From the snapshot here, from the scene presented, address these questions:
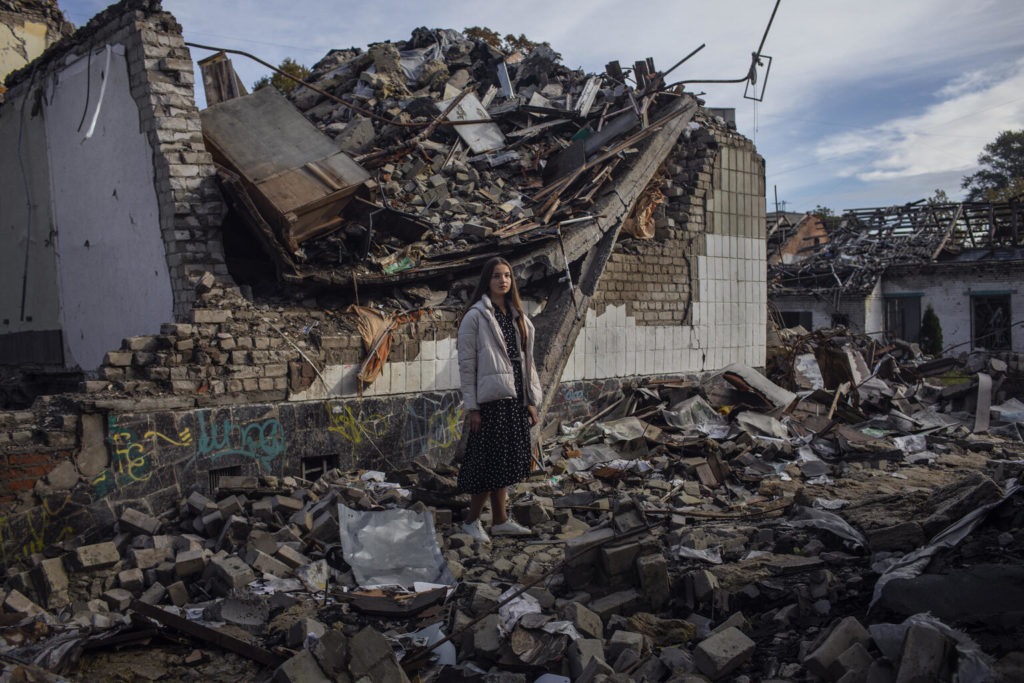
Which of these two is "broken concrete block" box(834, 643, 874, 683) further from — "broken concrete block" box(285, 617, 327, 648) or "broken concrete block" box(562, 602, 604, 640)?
"broken concrete block" box(285, 617, 327, 648)

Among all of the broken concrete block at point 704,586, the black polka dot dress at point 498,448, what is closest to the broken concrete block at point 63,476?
the black polka dot dress at point 498,448

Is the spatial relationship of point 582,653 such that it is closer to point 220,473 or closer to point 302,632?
point 302,632

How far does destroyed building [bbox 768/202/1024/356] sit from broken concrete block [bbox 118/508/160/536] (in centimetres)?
2019

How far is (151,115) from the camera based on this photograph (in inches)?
262

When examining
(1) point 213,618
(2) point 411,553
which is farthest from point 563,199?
(1) point 213,618

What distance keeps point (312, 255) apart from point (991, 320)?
22.5 m

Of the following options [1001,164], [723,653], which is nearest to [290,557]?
[723,653]

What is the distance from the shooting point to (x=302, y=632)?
3.76 m

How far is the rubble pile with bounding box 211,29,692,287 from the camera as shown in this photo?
7.48m

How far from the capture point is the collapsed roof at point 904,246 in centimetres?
2339

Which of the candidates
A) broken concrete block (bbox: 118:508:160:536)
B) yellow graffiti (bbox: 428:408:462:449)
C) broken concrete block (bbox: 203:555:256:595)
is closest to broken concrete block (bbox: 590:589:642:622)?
broken concrete block (bbox: 203:555:256:595)

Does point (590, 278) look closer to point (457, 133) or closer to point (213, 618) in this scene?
point (457, 133)

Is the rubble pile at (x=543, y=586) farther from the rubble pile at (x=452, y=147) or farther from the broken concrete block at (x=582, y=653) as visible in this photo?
the rubble pile at (x=452, y=147)

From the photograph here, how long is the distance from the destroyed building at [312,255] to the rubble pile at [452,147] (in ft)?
0.13
